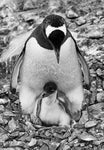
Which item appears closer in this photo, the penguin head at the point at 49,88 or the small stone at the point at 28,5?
the penguin head at the point at 49,88

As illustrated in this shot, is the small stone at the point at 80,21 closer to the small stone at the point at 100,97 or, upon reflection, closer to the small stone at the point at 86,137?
the small stone at the point at 100,97

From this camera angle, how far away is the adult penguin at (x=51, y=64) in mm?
2941

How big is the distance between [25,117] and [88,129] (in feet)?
1.72

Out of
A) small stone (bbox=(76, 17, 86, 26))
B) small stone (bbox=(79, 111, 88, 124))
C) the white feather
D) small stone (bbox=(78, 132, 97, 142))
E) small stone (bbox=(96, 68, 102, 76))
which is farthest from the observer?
small stone (bbox=(76, 17, 86, 26))

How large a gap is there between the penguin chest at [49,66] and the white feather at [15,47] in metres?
0.70

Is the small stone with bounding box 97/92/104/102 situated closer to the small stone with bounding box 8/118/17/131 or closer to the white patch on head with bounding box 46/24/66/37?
the small stone with bounding box 8/118/17/131

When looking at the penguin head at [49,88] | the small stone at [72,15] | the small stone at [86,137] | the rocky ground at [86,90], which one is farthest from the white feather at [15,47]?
the small stone at [86,137]

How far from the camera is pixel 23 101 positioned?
11.3ft

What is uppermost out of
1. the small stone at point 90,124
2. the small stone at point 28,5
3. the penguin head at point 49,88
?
the small stone at point 28,5

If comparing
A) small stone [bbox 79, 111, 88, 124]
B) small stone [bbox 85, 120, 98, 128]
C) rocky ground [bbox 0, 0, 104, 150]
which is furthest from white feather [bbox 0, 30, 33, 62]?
small stone [bbox 85, 120, 98, 128]

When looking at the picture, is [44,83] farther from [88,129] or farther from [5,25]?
[5,25]

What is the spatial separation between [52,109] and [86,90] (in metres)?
0.46

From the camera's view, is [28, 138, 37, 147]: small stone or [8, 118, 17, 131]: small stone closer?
[28, 138, 37, 147]: small stone

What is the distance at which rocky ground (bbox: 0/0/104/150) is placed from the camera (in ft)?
10.4
